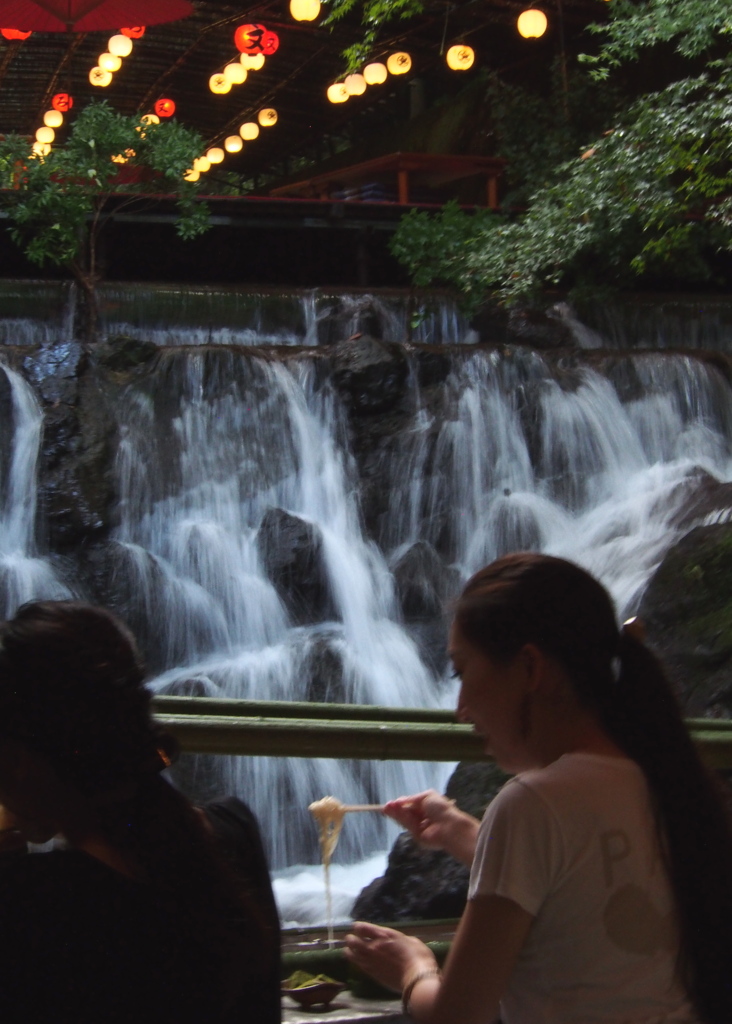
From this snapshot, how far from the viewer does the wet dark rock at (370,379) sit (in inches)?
392

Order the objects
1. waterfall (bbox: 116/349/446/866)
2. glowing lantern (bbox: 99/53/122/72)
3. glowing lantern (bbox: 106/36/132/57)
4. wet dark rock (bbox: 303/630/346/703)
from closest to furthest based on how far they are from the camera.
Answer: waterfall (bbox: 116/349/446/866), wet dark rock (bbox: 303/630/346/703), glowing lantern (bbox: 106/36/132/57), glowing lantern (bbox: 99/53/122/72)

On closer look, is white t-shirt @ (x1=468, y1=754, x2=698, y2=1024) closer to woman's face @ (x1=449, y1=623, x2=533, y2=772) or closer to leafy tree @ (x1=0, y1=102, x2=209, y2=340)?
woman's face @ (x1=449, y1=623, x2=533, y2=772)

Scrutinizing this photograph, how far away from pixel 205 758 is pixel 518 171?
31.8 feet

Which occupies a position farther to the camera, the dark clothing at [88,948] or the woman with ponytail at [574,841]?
the woman with ponytail at [574,841]

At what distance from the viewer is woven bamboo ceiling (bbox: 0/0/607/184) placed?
15023mm

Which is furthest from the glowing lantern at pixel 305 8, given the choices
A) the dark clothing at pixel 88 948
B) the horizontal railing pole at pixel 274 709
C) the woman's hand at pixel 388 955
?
the dark clothing at pixel 88 948

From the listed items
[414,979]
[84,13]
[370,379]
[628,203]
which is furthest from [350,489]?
[414,979]

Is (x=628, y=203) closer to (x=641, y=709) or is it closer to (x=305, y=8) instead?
(x=305, y=8)

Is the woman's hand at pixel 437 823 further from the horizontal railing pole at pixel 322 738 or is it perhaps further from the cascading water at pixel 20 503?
the cascading water at pixel 20 503

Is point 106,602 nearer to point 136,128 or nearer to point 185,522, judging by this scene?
point 185,522

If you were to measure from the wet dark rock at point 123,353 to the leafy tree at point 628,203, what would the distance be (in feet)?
11.5

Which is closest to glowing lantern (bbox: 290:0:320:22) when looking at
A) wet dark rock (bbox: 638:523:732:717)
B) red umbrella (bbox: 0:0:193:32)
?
red umbrella (bbox: 0:0:193:32)

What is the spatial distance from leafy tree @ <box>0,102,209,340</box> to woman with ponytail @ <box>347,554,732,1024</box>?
1045cm

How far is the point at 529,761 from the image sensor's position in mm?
1471
